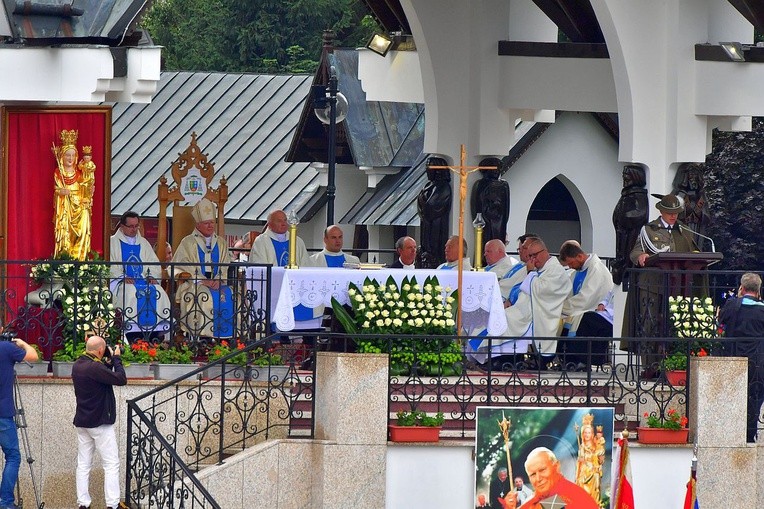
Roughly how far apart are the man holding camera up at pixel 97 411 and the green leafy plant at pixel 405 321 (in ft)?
7.94

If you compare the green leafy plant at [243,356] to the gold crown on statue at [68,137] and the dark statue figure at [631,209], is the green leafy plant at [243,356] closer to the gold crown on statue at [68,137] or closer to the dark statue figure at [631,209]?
the gold crown on statue at [68,137]

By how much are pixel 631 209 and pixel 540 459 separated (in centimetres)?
394

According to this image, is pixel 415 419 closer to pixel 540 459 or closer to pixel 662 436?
pixel 540 459

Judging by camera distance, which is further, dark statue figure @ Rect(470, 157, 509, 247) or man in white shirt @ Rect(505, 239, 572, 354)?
dark statue figure @ Rect(470, 157, 509, 247)

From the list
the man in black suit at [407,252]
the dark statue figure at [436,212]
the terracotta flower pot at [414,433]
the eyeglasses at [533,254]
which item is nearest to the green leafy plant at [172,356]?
the terracotta flower pot at [414,433]

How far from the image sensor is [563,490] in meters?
20.5

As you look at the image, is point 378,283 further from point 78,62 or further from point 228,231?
point 228,231

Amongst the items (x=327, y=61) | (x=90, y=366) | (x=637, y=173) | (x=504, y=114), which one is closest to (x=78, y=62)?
(x=90, y=366)

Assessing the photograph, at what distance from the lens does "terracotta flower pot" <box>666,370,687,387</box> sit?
69.0 ft

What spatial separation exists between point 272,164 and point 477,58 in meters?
20.3

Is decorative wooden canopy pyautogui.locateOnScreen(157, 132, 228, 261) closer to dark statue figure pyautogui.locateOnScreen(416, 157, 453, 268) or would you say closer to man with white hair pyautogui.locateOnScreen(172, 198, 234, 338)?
man with white hair pyautogui.locateOnScreen(172, 198, 234, 338)

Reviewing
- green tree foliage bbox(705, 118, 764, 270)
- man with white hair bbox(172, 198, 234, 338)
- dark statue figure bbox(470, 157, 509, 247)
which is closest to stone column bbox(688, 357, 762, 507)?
man with white hair bbox(172, 198, 234, 338)

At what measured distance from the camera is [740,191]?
41.5m

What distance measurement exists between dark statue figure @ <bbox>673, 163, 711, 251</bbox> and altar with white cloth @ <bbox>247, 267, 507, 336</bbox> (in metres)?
2.46
